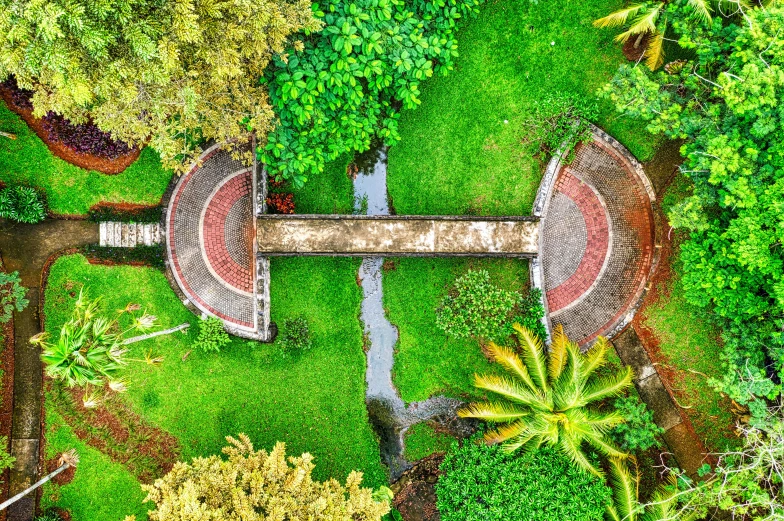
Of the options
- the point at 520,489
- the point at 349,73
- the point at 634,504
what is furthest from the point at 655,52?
the point at 520,489

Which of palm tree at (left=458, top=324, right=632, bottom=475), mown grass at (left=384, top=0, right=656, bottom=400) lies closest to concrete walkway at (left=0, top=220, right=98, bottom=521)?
mown grass at (left=384, top=0, right=656, bottom=400)

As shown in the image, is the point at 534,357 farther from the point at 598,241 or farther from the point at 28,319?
the point at 28,319

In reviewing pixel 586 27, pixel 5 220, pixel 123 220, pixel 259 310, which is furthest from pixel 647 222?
pixel 5 220

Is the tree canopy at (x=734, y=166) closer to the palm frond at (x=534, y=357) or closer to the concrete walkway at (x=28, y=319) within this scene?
the palm frond at (x=534, y=357)

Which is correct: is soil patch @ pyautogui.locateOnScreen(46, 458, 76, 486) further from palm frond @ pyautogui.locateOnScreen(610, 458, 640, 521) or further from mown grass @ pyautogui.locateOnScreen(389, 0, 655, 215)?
palm frond @ pyautogui.locateOnScreen(610, 458, 640, 521)

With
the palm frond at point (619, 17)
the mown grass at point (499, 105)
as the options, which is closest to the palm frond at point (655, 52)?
the palm frond at point (619, 17)

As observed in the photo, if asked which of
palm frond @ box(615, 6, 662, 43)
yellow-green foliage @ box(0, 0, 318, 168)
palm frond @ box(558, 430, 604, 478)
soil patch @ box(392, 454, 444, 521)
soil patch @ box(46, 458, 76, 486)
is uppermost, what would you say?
palm frond @ box(615, 6, 662, 43)
